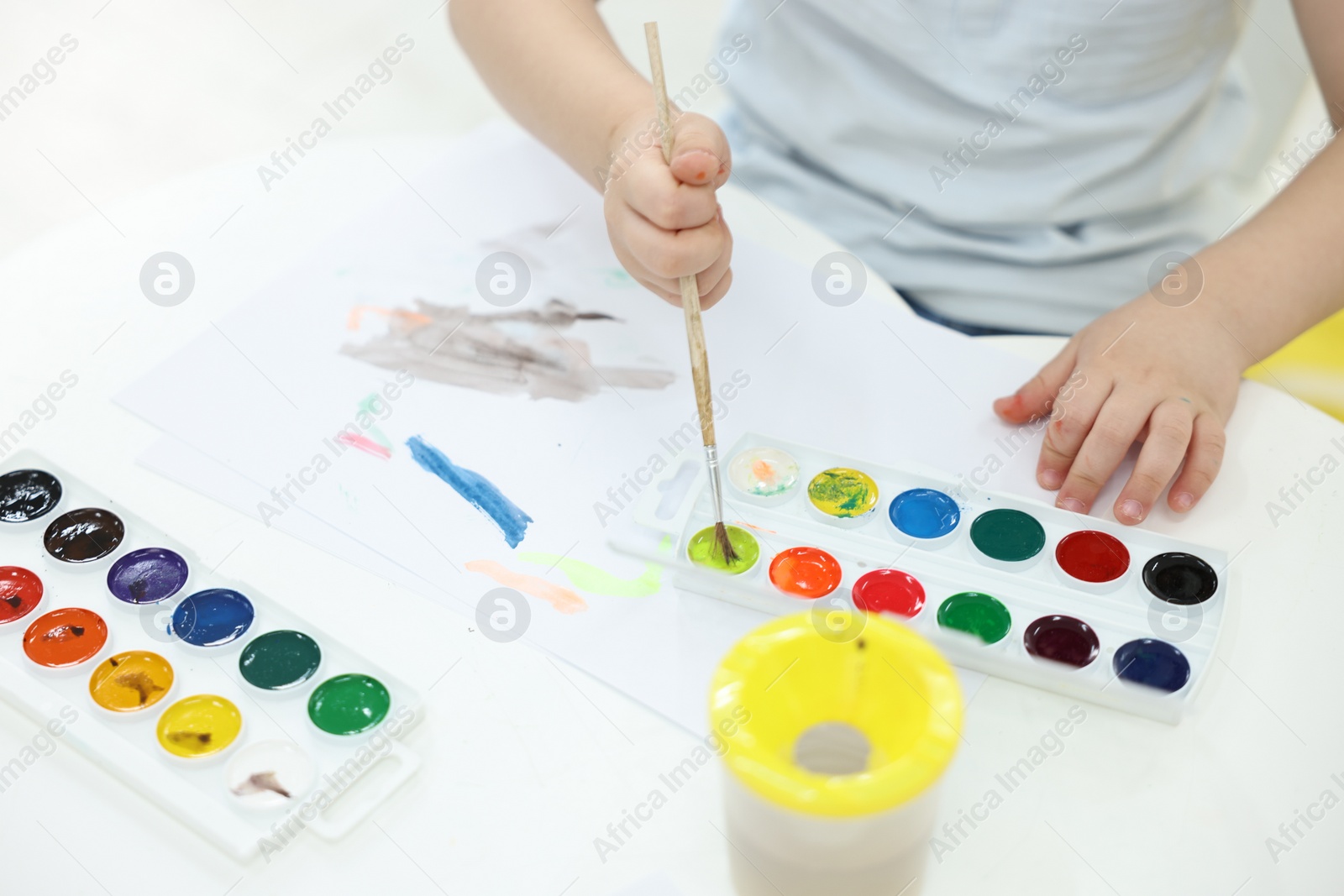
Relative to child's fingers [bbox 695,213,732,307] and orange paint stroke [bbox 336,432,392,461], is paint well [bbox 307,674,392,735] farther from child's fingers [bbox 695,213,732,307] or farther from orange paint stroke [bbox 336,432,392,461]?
child's fingers [bbox 695,213,732,307]

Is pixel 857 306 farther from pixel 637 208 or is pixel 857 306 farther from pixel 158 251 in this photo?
pixel 158 251

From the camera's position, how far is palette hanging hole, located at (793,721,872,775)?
397 mm

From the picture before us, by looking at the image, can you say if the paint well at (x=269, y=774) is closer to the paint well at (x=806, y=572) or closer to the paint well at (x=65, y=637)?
the paint well at (x=65, y=637)

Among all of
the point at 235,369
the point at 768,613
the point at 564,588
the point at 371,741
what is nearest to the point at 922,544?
the point at 768,613

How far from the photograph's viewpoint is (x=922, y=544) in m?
0.61

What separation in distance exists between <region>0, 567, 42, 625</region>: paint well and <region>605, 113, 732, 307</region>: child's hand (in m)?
0.41

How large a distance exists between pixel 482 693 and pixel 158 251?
0.50 metres

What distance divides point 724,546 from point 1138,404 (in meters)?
0.29

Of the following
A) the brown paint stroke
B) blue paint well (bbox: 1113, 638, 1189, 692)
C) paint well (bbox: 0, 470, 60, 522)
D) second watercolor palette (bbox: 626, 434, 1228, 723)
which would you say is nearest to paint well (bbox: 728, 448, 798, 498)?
second watercolor palette (bbox: 626, 434, 1228, 723)

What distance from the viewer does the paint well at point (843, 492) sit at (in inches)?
24.8

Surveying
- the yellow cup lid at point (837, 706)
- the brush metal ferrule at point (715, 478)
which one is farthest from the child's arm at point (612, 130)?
the yellow cup lid at point (837, 706)

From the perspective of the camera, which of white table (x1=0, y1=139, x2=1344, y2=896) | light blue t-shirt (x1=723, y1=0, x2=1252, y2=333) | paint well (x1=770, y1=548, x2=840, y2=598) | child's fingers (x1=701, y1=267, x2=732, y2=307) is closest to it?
white table (x1=0, y1=139, x2=1344, y2=896)

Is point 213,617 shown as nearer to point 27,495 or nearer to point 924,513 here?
point 27,495

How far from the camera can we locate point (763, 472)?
0.66 meters
